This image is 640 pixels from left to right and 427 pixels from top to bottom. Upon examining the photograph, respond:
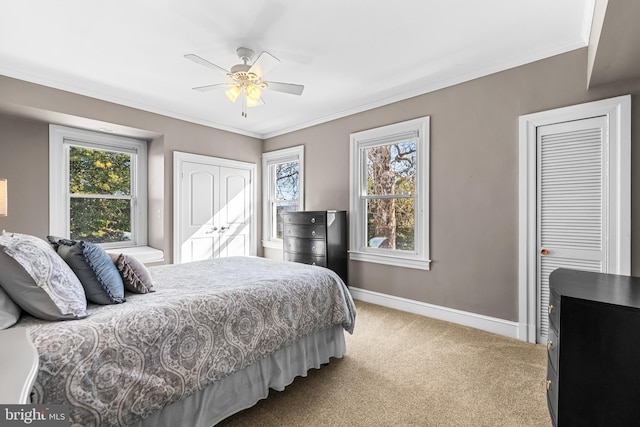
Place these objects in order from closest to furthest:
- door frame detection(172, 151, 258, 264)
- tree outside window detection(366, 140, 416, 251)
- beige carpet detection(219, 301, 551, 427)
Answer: beige carpet detection(219, 301, 551, 427)
tree outside window detection(366, 140, 416, 251)
door frame detection(172, 151, 258, 264)

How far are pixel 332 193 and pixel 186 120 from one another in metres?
2.36

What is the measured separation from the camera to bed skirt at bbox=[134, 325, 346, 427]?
1.55 m

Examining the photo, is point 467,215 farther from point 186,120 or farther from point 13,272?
point 186,120

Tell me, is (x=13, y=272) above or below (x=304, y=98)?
below

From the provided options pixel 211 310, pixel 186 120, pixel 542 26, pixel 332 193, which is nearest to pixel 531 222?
pixel 542 26

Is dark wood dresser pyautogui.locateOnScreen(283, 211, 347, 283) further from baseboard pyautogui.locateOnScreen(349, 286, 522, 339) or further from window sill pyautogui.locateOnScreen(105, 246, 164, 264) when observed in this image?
window sill pyautogui.locateOnScreen(105, 246, 164, 264)

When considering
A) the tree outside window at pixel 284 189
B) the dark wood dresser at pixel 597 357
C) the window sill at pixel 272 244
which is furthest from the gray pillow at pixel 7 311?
the window sill at pixel 272 244

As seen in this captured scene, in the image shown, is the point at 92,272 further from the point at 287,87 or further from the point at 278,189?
the point at 278,189

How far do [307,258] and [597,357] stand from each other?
3.16 meters

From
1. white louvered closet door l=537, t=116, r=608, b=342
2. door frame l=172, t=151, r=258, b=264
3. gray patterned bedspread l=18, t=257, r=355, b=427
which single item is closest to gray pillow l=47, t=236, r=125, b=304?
gray patterned bedspread l=18, t=257, r=355, b=427

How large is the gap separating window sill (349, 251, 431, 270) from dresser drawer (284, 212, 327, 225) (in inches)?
25.0

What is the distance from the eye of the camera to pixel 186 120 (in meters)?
4.49

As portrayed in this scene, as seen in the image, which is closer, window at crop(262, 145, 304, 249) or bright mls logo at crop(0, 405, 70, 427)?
bright mls logo at crop(0, 405, 70, 427)

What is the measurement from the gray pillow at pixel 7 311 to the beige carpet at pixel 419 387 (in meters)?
1.14
